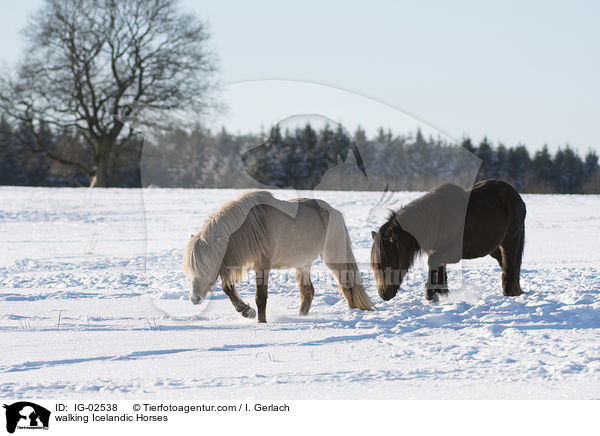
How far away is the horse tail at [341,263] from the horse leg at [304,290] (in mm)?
262

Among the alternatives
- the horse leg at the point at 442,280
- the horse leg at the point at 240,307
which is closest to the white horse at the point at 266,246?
the horse leg at the point at 240,307

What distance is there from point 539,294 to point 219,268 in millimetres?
3804

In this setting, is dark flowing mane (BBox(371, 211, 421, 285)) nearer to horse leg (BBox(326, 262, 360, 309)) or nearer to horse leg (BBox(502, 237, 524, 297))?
horse leg (BBox(326, 262, 360, 309))

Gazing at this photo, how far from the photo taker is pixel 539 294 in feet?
22.9

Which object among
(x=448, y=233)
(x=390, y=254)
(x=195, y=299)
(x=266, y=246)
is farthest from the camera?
(x=448, y=233)

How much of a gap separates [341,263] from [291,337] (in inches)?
55.5

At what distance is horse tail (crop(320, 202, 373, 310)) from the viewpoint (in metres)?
6.25

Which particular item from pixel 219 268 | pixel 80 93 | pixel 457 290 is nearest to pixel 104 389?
pixel 219 268

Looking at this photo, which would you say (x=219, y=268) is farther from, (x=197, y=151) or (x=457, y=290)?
(x=457, y=290)

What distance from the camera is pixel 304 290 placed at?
20.7 feet

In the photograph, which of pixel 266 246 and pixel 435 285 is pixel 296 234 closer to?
pixel 266 246

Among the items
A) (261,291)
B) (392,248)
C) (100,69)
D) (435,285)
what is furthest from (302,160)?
(100,69)
